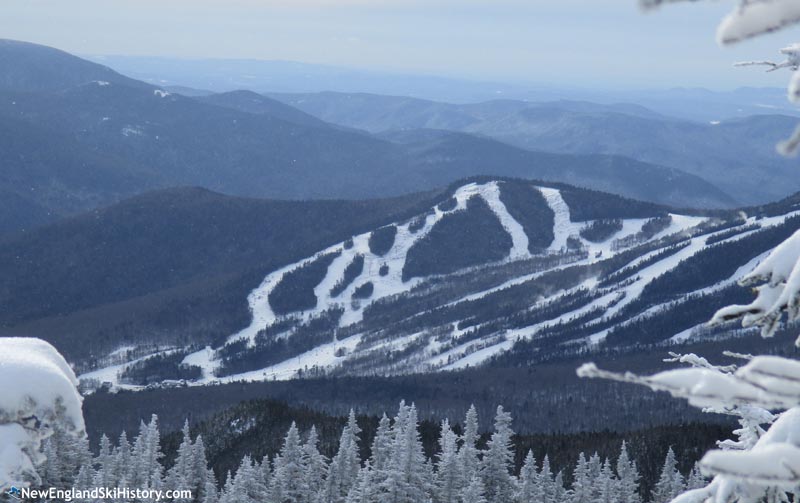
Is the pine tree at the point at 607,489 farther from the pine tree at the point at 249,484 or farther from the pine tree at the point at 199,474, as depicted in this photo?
the pine tree at the point at 199,474

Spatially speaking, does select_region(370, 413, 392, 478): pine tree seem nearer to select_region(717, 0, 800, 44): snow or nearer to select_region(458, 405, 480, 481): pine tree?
select_region(458, 405, 480, 481): pine tree

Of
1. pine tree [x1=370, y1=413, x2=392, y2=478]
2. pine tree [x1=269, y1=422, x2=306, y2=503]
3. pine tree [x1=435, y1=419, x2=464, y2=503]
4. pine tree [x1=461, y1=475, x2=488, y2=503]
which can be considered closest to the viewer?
pine tree [x1=461, y1=475, x2=488, y2=503]

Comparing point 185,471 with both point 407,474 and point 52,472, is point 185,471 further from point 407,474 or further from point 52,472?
point 407,474

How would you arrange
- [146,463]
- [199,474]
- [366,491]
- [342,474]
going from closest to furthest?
[366,491]
[342,474]
[146,463]
[199,474]

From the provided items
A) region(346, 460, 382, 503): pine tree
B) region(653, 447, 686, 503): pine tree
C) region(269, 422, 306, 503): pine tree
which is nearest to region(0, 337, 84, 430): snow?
region(346, 460, 382, 503): pine tree

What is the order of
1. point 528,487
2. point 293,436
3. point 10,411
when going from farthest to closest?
1. point 293,436
2. point 528,487
3. point 10,411

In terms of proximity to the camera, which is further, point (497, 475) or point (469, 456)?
point (497, 475)

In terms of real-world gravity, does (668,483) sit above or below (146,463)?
above

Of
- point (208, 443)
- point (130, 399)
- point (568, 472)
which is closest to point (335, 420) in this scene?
point (208, 443)

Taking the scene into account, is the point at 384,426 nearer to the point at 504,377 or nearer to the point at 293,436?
the point at 293,436

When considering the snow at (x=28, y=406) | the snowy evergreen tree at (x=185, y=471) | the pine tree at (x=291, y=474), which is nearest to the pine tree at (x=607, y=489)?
the pine tree at (x=291, y=474)

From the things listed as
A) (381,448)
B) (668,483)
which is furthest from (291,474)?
(668,483)
